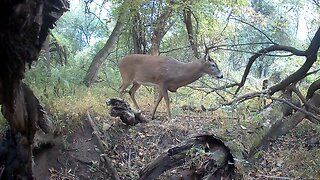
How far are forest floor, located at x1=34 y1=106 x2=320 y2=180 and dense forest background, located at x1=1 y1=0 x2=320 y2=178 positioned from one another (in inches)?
1.5

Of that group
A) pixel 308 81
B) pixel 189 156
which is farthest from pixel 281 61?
pixel 189 156

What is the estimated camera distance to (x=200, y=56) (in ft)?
32.2

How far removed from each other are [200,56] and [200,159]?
20.3 feet

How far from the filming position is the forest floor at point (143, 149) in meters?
4.89

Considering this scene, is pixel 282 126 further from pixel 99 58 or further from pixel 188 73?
pixel 99 58

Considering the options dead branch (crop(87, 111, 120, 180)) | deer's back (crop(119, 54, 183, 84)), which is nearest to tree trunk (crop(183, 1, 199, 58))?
deer's back (crop(119, 54, 183, 84))

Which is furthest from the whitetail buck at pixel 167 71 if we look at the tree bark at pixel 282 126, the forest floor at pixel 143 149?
the tree bark at pixel 282 126

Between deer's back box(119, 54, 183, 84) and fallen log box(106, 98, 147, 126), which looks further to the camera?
deer's back box(119, 54, 183, 84)

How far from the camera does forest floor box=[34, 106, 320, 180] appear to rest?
16.0 ft

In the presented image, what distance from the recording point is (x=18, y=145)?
10.6 feet

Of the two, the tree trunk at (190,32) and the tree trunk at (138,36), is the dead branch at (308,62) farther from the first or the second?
the tree trunk at (138,36)

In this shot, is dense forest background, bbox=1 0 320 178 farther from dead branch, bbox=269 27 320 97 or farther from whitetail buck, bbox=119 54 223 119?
whitetail buck, bbox=119 54 223 119

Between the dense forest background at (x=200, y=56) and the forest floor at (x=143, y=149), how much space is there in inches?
1.5

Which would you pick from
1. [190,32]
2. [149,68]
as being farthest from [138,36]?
[149,68]
